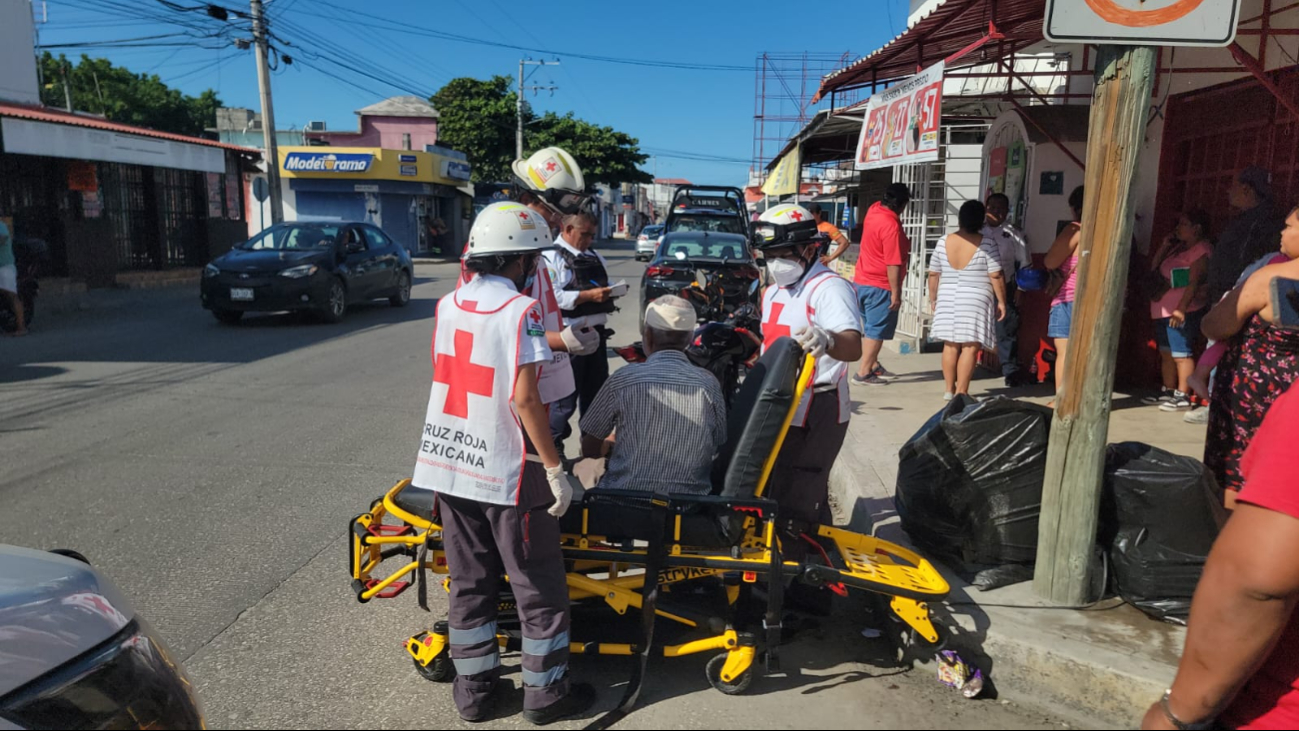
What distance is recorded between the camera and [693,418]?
3.56 meters

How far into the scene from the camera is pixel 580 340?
14.4ft

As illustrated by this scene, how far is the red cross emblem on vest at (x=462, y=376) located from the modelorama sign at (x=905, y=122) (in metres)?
4.58

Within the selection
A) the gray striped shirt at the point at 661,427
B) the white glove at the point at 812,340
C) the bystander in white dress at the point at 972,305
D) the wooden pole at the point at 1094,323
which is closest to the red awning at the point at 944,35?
the bystander in white dress at the point at 972,305

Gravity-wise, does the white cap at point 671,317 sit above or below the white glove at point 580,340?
above

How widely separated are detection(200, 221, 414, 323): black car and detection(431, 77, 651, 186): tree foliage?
109 ft

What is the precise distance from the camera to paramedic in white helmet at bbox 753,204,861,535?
4.05 m

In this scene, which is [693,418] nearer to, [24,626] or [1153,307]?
[24,626]

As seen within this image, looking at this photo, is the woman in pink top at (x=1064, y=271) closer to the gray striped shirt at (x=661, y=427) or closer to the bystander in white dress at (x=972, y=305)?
the bystander in white dress at (x=972, y=305)

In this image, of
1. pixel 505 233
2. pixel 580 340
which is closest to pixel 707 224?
pixel 580 340

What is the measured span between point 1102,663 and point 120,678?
298 centimetres

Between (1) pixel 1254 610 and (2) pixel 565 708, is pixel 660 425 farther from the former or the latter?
(1) pixel 1254 610

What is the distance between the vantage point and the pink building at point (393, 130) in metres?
50.2

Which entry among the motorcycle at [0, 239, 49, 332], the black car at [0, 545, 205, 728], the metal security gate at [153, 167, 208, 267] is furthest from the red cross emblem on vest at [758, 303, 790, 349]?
the metal security gate at [153, 167, 208, 267]

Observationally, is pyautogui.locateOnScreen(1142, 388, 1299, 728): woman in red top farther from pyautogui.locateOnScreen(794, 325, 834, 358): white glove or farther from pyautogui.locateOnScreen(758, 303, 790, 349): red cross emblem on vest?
pyautogui.locateOnScreen(758, 303, 790, 349): red cross emblem on vest
